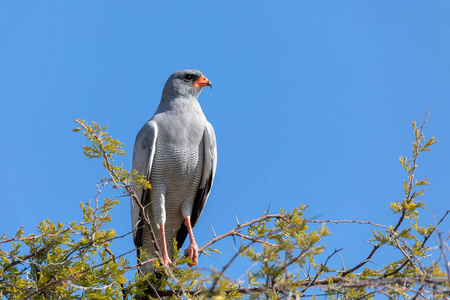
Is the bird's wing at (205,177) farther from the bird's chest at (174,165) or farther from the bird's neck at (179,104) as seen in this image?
the bird's neck at (179,104)

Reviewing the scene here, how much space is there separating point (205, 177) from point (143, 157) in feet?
2.20

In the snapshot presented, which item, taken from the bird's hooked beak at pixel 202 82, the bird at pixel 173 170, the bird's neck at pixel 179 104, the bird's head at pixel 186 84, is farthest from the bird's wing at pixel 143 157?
the bird's hooked beak at pixel 202 82

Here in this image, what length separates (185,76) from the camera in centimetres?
600

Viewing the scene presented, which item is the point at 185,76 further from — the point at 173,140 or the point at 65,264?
the point at 65,264

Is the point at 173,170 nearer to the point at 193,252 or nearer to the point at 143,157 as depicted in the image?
the point at 143,157

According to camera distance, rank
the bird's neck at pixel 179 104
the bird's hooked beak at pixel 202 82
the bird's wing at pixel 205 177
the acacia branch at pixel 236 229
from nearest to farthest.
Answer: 1. the acacia branch at pixel 236 229
2. the bird's wing at pixel 205 177
3. the bird's neck at pixel 179 104
4. the bird's hooked beak at pixel 202 82

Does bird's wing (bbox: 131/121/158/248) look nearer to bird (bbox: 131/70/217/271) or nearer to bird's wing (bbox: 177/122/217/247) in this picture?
bird (bbox: 131/70/217/271)

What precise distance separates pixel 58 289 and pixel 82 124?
1.15 meters

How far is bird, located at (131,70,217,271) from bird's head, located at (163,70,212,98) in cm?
14

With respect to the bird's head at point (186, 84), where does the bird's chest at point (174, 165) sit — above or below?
below

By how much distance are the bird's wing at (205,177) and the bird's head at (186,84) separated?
0.48 m

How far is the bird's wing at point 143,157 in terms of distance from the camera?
5250 millimetres

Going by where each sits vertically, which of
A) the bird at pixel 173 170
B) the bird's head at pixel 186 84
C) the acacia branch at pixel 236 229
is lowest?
the acacia branch at pixel 236 229

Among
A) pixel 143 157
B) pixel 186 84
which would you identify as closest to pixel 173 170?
pixel 143 157
